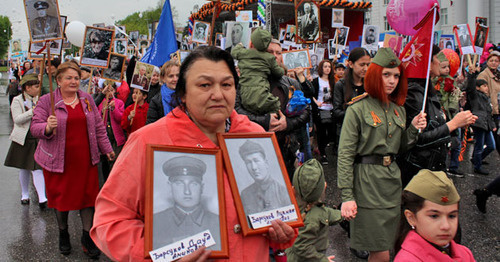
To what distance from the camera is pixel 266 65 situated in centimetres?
398

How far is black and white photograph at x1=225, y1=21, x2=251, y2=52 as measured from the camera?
8.61m

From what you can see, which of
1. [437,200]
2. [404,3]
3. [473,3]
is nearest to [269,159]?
[437,200]

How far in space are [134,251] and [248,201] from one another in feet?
1.57

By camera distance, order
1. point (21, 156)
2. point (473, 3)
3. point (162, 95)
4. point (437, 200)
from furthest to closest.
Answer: point (473, 3) < point (21, 156) < point (162, 95) < point (437, 200)

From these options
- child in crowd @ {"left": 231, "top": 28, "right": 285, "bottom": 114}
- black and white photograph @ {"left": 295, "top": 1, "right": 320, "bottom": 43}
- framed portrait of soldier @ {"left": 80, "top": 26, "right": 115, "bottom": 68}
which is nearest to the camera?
child in crowd @ {"left": 231, "top": 28, "right": 285, "bottom": 114}

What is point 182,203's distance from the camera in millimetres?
1568

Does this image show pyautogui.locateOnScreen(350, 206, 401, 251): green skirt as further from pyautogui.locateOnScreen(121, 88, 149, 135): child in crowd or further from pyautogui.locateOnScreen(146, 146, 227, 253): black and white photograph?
pyautogui.locateOnScreen(121, 88, 149, 135): child in crowd

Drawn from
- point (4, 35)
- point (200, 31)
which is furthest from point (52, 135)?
point (4, 35)

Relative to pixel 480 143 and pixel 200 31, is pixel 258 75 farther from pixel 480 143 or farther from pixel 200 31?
pixel 200 31

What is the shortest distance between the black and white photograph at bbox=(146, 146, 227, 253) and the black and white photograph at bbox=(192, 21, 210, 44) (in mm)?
8740

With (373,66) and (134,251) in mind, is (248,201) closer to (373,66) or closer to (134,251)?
(134,251)

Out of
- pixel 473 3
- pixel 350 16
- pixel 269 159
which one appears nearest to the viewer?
pixel 269 159

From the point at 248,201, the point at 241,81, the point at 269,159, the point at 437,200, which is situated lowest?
the point at 437,200

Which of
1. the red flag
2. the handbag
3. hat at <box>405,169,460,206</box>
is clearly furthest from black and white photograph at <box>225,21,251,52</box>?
hat at <box>405,169,460,206</box>
